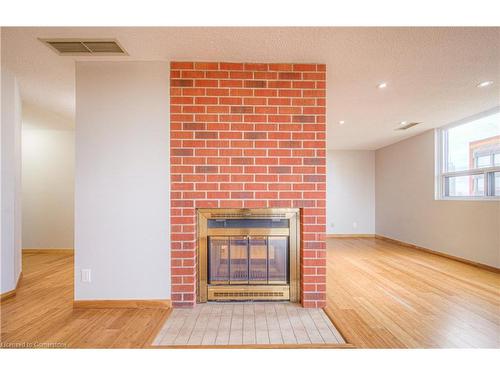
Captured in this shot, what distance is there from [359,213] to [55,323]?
6.81m

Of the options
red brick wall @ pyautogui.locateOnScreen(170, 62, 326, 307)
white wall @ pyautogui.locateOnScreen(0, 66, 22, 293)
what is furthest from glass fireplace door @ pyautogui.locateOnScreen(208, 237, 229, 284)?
white wall @ pyautogui.locateOnScreen(0, 66, 22, 293)

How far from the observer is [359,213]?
297 inches

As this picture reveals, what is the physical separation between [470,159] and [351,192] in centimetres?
314

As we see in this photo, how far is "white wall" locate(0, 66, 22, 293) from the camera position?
2.93 meters

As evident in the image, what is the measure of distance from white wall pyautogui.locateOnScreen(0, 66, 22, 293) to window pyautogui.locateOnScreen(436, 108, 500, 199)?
6.03m

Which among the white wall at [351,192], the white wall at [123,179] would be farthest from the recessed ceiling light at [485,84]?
the white wall at [351,192]

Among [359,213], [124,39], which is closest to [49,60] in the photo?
[124,39]

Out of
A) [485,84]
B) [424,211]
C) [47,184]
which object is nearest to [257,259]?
[485,84]

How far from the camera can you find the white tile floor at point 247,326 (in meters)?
2.06

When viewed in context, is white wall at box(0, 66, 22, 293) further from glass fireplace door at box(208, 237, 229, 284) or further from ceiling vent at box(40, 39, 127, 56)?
glass fireplace door at box(208, 237, 229, 284)

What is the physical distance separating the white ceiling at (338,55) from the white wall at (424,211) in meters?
1.73
